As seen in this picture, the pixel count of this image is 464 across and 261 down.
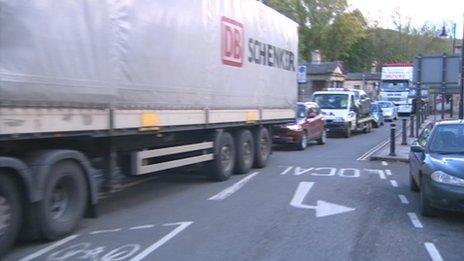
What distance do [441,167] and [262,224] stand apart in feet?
8.66

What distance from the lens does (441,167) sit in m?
9.09

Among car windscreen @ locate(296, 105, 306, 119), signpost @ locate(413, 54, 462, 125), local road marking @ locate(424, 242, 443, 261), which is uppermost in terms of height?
signpost @ locate(413, 54, 462, 125)

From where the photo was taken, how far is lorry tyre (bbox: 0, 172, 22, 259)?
6746 mm

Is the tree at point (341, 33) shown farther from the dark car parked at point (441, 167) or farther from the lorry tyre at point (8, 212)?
the lorry tyre at point (8, 212)

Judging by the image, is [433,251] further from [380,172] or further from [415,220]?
[380,172]

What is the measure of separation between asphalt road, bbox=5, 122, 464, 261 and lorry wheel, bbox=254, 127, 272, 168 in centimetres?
171

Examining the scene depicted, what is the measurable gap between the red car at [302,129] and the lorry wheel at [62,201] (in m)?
13.1

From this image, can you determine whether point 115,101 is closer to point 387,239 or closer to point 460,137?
point 387,239

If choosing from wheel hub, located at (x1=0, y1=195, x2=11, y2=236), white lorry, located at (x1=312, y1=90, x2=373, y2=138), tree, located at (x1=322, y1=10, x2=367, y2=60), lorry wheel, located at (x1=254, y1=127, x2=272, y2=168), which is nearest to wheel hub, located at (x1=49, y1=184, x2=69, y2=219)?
wheel hub, located at (x1=0, y1=195, x2=11, y2=236)

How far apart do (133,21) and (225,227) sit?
3250mm

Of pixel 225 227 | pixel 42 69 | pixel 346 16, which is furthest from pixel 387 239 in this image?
pixel 346 16

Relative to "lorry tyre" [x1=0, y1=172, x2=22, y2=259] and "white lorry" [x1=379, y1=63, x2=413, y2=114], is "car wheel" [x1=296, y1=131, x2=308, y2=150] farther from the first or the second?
"white lorry" [x1=379, y1=63, x2=413, y2=114]

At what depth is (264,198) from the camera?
11.1 metres

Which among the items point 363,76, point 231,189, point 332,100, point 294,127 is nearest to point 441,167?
point 231,189
